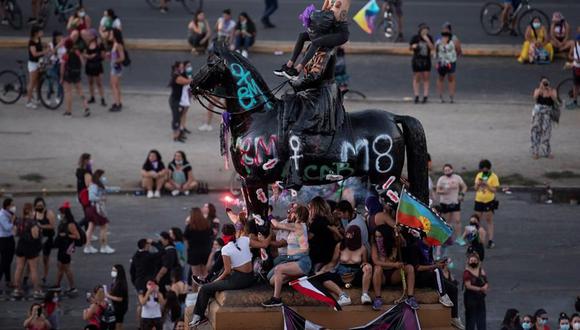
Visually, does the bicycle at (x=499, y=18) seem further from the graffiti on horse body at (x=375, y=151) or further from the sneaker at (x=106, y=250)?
the graffiti on horse body at (x=375, y=151)

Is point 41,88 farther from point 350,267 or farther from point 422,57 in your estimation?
point 350,267

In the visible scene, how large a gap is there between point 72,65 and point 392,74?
870cm

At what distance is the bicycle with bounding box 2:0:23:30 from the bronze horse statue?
23739 mm

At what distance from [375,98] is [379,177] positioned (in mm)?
17813

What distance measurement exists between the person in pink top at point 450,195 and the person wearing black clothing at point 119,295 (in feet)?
22.0

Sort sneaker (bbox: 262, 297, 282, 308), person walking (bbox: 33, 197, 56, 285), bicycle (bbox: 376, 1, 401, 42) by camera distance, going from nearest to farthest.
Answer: sneaker (bbox: 262, 297, 282, 308) → person walking (bbox: 33, 197, 56, 285) → bicycle (bbox: 376, 1, 401, 42)

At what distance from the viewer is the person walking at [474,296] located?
2933cm

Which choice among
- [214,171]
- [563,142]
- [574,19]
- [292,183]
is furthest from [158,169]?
[574,19]

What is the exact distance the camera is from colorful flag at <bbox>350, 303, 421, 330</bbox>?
24672 mm

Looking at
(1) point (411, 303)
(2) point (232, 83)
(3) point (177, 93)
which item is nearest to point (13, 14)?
(3) point (177, 93)

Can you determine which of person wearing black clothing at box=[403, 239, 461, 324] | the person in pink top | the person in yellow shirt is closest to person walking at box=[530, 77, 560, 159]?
the person in yellow shirt

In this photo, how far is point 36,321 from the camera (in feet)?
97.2

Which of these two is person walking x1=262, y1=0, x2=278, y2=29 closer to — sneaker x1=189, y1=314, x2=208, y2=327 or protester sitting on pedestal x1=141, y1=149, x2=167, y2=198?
protester sitting on pedestal x1=141, y1=149, x2=167, y2=198

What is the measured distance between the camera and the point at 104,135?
134 feet
